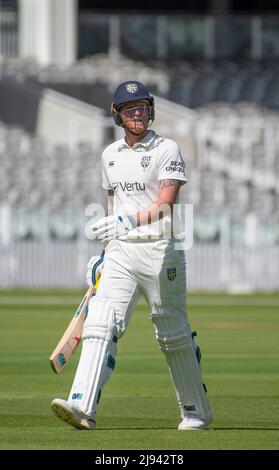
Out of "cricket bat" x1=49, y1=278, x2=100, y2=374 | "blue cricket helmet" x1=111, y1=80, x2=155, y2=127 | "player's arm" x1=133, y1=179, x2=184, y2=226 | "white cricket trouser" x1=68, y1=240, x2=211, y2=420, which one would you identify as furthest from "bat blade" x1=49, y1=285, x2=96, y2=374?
"blue cricket helmet" x1=111, y1=80, x2=155, y2=127

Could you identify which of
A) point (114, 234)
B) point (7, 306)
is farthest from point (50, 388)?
point (7, 306)

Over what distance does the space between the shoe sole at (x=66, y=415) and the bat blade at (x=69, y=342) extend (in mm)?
429

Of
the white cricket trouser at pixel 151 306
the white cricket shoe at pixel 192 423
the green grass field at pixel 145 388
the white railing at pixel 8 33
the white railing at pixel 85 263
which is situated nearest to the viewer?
the green grass field at pixel 145 388

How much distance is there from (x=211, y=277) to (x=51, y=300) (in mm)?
5119

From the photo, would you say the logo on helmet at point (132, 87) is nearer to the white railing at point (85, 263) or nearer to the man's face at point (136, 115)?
the man's face at point (136, 115)

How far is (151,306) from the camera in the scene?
9844mm

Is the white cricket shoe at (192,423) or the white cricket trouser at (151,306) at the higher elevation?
→ the white cricket trouser at (151,306)

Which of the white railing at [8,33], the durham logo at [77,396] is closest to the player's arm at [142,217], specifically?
the durham logo at [77,396]

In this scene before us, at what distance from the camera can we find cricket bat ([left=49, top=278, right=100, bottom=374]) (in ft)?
32.3

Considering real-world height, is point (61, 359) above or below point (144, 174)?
below

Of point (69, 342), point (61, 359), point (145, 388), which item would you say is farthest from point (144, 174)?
point (145, 388)

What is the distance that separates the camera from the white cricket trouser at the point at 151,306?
9.67 m

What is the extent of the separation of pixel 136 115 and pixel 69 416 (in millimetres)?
1988

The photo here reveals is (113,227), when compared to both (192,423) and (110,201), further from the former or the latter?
(192,423)
